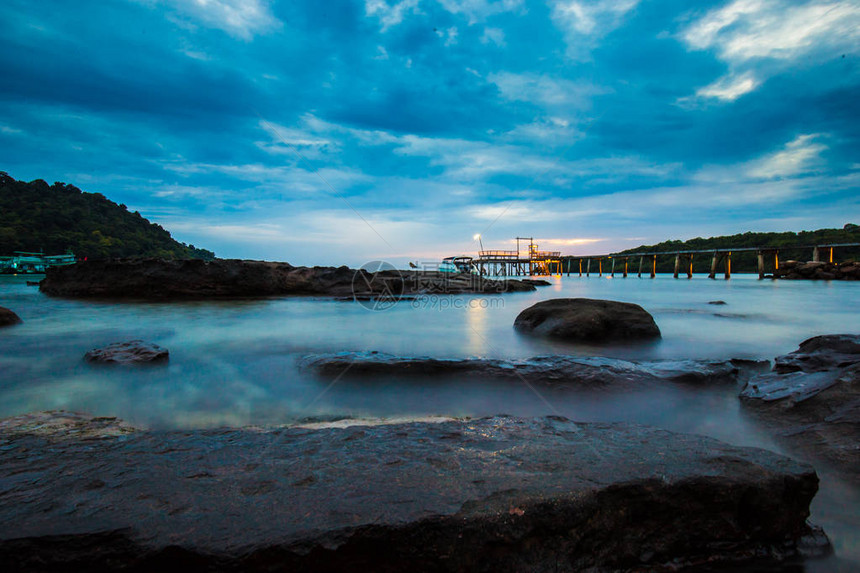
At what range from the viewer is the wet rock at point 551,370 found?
3.59 metres

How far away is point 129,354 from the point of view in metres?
4.55

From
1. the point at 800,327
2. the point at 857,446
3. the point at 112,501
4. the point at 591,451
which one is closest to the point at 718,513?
the point at 591,451

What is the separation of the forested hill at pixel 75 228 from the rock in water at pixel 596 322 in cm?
2750

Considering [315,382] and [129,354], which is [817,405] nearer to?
[315,382]

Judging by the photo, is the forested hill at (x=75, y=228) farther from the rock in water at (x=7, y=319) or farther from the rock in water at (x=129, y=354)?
the rock in water at (x=129, y=354)

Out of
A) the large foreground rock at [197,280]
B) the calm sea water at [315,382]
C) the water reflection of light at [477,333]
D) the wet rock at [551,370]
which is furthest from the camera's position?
the large foreground rock at [197,280]

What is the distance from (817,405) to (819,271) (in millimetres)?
58144

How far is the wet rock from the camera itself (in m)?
3.59

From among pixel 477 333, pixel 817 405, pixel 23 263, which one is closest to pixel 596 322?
pixel 477 333

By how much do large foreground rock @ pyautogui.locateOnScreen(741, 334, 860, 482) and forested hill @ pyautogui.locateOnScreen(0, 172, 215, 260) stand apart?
1202 inches

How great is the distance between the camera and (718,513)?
138 cm

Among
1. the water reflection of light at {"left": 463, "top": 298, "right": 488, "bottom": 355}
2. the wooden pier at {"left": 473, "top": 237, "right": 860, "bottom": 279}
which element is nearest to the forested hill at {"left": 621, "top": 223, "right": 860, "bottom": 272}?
the wooden pier at {"left": 473, "top": 237, "right": 860, "bottom": 279}

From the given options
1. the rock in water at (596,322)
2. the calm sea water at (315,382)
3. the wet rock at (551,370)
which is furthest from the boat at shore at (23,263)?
the rock in water at (596,322)

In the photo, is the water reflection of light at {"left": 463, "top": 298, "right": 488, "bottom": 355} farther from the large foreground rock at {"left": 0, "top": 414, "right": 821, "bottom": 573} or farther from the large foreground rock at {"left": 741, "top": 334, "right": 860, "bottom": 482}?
the large foreground rock at {"left": 0, "top": 414, "right": 821, "bottom": 573}
